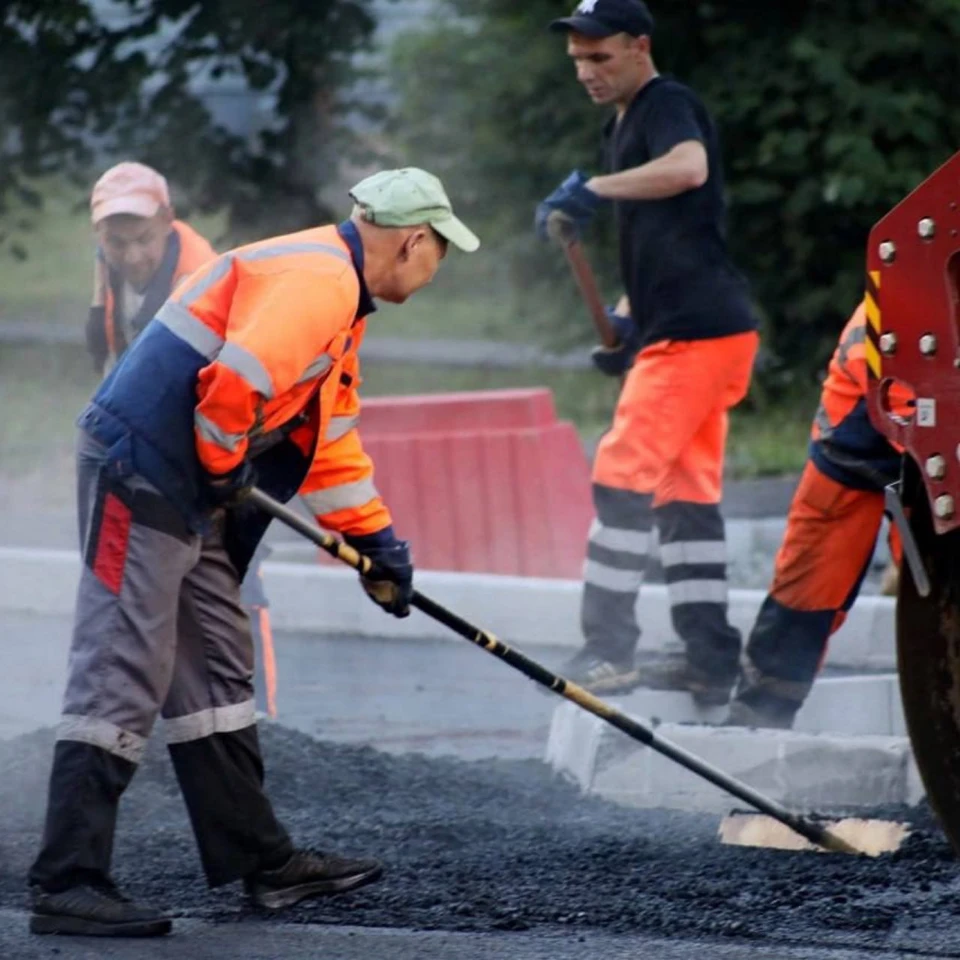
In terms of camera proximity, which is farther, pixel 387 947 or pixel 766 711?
pixel 766 711

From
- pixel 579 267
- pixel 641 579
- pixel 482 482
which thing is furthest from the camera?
pixel 482 482

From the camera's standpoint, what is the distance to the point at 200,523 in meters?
4.56

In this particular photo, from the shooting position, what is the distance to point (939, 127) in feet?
40.0

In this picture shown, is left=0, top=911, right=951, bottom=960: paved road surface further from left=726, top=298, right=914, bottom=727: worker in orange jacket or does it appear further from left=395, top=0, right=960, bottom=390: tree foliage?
left=395, top=0, right=960, bottom=390: tree foliage

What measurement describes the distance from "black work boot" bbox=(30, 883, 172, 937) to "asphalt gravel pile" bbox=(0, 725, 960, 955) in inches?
9.6

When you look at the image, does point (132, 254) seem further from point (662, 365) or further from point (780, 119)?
point (780, 119)

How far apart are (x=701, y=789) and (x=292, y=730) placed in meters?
1.18

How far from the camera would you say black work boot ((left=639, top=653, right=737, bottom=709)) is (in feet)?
21.7

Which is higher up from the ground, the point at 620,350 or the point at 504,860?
the point at 620,350

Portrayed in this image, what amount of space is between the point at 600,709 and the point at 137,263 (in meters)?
1.98

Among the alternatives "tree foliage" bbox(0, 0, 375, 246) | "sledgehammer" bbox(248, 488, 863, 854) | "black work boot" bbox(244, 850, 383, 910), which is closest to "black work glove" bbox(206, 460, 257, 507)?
"sledgehammer" bbox(248, 488, 863, 854)

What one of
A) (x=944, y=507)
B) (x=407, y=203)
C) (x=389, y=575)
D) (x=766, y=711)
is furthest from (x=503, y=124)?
(x=944, y=507)

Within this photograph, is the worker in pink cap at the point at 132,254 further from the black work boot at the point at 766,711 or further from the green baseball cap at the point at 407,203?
the black work boot at the point at 766,711

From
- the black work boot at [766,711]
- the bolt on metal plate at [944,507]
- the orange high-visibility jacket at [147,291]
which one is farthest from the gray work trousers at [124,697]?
the black work boot at [766,711]
